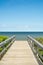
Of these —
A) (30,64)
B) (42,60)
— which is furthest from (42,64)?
(30,64)

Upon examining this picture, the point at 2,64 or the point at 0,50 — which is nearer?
the point at 2,64

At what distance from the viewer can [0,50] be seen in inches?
439

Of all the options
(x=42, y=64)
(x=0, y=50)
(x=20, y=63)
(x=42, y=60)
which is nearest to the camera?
(x=42, y=64)

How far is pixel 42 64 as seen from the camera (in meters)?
7.45

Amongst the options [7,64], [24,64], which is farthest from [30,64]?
[7,64]

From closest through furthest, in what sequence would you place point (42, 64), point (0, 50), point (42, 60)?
point (42, 64), point (42, 60), point (0, 50)

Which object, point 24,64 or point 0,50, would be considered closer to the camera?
point 24,64

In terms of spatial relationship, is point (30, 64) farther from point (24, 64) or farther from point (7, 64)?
point (7, 64)

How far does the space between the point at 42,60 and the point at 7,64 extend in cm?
151

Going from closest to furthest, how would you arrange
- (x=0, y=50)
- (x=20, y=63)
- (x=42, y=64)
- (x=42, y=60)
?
(x=42, y=64) < (x=42, y=60) < (x=20, y=63) < (x=0, y=50)

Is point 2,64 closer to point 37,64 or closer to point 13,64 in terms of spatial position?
point 13,64

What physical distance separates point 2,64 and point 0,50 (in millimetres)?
2758

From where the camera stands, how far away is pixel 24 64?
857 cm

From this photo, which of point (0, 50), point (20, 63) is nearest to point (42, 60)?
point (20, 63)
